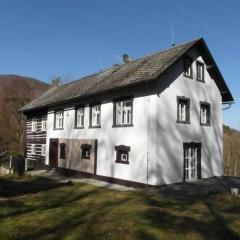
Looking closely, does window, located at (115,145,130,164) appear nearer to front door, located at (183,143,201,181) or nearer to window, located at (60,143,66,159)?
front door, located at (183,143,201,181)

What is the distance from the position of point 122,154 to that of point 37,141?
12902 millimetres

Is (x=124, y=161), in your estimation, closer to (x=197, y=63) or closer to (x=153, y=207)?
(x=153, y=207)

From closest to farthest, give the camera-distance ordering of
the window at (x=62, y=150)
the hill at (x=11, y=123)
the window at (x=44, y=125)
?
1. the window at (x=62, y=150)
2. the window at (x=44, y=125)
3. the hill at (x=11, y=123)

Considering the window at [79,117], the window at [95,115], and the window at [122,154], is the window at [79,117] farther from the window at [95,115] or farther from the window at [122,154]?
the window at [122,154]

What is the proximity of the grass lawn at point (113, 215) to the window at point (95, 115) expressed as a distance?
603 centimetres

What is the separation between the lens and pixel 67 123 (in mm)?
24984

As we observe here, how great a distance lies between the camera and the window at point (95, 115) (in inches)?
854

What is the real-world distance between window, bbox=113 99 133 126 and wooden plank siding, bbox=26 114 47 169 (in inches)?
412

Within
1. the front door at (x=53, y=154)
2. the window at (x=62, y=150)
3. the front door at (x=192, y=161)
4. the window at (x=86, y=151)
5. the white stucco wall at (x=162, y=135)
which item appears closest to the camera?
the white stucco wall at (x=162, y=135)

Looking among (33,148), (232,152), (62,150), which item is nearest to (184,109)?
(62,150)

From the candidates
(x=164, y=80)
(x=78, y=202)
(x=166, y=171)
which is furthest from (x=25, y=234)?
(x=164, y=80)

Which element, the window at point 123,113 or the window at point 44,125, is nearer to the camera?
the window at point 123,113

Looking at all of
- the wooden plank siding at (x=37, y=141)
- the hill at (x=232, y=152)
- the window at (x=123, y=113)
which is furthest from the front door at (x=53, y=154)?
the hill at (x=232, y=152)

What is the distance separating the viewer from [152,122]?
17609mm
